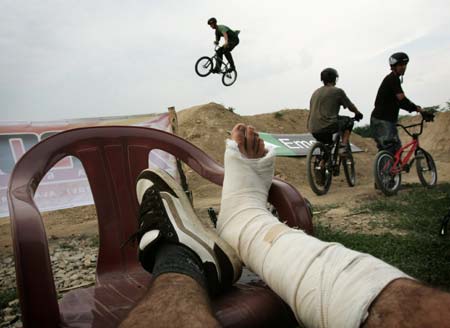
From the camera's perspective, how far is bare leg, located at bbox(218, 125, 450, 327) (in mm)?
644

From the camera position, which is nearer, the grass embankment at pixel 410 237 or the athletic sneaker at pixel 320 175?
the grass embankment at pixel 410 237

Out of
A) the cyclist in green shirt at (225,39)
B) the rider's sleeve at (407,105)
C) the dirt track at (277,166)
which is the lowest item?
the dirt track at (277,166)

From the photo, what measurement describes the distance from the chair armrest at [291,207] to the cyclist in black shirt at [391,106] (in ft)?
12.3

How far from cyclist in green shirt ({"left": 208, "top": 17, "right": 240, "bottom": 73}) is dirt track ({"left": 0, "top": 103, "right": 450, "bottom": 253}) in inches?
65.6

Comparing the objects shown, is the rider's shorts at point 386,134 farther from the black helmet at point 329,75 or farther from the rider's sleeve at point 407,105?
the black helmet at point 329,75

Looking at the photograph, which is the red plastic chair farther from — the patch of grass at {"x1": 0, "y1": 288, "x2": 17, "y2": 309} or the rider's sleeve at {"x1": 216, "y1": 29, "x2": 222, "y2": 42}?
the rider's sleeve at {"x1": 216, "y1": 29, "x2": 222, "y2": 42}

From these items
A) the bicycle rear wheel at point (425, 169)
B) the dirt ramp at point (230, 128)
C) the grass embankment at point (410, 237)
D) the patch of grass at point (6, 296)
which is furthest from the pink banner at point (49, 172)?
the bicycle rear wheel at point (425, 169)

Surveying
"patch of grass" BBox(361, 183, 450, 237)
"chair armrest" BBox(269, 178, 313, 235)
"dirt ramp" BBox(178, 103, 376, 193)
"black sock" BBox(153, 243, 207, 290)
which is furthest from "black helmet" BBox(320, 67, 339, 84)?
"black sock" BBox(153, 243, 207, 290)

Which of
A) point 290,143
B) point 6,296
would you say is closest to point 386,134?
point 6,296

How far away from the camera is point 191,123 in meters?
9.74

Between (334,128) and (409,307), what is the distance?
15.1ft

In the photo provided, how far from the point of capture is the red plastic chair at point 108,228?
0.79m

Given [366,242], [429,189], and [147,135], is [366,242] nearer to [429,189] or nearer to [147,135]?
[147,135]

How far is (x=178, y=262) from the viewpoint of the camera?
876mm
